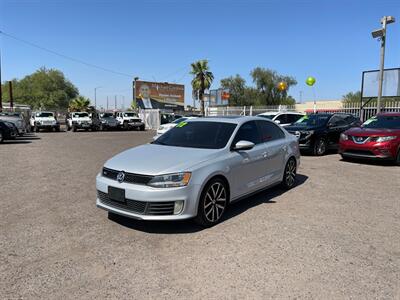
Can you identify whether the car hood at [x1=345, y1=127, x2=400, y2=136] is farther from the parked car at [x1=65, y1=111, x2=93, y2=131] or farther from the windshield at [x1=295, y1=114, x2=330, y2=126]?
the parked car at [x1=65, y1=111, x2=93, y2=131]

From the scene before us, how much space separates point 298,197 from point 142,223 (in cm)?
310

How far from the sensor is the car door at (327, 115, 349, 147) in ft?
42.5

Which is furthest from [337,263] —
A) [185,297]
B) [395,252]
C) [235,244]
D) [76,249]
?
[76,249]

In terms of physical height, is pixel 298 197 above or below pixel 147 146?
below

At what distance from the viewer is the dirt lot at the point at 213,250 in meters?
3.29

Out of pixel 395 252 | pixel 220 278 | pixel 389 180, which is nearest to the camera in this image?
pixel 220 278

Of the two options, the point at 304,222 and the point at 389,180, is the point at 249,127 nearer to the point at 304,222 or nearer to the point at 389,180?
the point at 304,222

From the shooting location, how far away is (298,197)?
257 inches

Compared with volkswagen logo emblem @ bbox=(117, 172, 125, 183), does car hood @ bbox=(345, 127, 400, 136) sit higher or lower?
higher

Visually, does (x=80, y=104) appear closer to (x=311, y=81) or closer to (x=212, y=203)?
(x=311, y=81)

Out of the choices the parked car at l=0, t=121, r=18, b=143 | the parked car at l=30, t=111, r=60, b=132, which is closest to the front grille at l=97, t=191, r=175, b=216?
the parked car at l=0, t=121, r=18, b=143

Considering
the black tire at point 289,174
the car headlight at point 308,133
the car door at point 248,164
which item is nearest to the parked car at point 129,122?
the car headlight at point 308,133

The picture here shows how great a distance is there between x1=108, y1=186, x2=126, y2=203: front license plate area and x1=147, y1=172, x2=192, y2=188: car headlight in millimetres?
443

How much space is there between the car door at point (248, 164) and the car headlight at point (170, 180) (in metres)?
0.98
